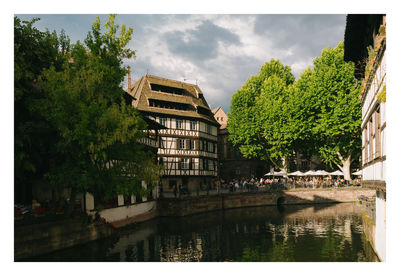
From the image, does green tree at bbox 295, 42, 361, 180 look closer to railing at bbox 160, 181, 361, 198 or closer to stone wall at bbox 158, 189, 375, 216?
railing at bbox 160, 181, 361, 198

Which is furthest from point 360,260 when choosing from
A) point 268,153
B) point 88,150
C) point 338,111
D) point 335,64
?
point 268,153

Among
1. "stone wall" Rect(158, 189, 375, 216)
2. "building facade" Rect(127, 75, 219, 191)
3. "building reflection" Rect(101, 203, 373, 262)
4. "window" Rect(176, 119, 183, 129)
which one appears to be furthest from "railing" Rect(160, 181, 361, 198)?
"building reflection" Rect(101, 203, 373, 262)

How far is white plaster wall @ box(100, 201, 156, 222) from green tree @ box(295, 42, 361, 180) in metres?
19.6

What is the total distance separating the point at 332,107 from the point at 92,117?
29.0 meters

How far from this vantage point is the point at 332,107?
38.3 m

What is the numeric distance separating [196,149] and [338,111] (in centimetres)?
1630

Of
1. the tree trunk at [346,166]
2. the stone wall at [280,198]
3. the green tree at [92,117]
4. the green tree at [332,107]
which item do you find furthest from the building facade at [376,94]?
the tree trunk at [346,166]

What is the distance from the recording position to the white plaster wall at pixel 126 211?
22953 millimetres

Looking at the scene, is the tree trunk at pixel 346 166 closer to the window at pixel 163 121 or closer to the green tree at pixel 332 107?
the green tree at pixel 332 107

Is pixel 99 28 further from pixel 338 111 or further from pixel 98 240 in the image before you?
pixel 338 111

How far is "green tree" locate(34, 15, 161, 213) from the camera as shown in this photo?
15.2m

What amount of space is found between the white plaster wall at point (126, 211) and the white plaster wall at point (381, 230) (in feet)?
48.9

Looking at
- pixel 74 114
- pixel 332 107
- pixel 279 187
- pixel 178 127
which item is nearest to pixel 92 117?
pixel 74 114

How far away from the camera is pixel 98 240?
1959 centimetres
